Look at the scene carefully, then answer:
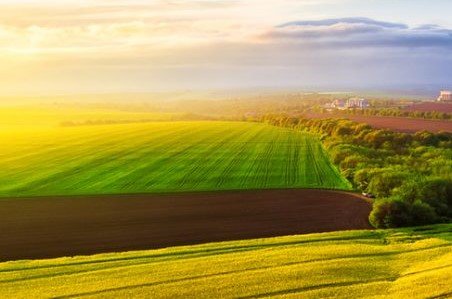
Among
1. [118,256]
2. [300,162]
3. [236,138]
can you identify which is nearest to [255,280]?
[118,256]

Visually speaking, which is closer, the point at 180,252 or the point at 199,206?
the point at 180,252

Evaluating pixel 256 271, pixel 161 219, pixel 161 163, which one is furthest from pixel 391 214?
pixel 161 163

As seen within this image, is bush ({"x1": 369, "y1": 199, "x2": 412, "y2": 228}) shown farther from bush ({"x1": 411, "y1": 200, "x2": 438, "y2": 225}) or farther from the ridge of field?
the ridge of field

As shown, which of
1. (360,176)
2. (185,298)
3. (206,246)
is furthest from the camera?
(360,176)

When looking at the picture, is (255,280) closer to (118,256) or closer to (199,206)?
(118,256)

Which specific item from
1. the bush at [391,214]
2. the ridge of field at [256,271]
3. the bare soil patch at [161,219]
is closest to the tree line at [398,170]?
the bush at [391,214]

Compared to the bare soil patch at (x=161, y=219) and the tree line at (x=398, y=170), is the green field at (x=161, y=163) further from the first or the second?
the bare soil patch at (x=161, y=219)
